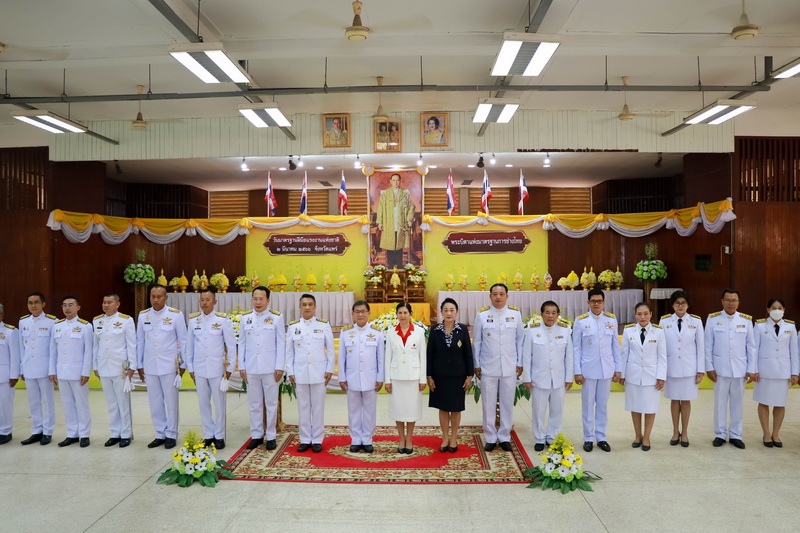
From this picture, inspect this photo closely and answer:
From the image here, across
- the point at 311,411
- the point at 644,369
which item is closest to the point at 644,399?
the point at 644,369

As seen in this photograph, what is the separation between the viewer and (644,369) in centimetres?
528

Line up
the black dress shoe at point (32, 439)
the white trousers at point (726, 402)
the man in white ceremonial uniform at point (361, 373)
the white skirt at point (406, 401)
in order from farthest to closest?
the black dress shoe at point (32, 439)
the white trousers at point (726, 402)
the man in white ceremonial uniform at point (361, 373)
the white skirt at point (406, 401)

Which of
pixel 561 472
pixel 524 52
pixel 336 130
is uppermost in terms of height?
pixel 336 130

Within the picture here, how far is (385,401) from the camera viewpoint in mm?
7535

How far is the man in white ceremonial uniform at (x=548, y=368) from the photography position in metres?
5.23

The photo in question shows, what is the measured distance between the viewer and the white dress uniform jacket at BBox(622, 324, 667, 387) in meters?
5.27

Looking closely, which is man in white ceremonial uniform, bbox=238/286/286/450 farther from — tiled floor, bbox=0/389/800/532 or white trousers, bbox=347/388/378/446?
white trousers, bbox=347/388/378/446

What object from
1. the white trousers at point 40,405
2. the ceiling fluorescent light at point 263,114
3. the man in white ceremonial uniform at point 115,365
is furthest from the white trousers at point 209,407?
the ceiling fluorescent light at point 263,114

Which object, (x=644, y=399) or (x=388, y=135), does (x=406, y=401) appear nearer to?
(x=644, y=399)

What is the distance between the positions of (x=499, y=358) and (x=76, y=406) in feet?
14.2

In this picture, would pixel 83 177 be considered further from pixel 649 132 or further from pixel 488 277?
pixel 649 132

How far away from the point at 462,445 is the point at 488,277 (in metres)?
7.78

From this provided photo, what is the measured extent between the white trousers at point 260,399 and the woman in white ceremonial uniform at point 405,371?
1.17 meters

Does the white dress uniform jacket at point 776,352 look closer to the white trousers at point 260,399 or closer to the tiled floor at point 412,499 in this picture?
the tiled floor at point 412,499
